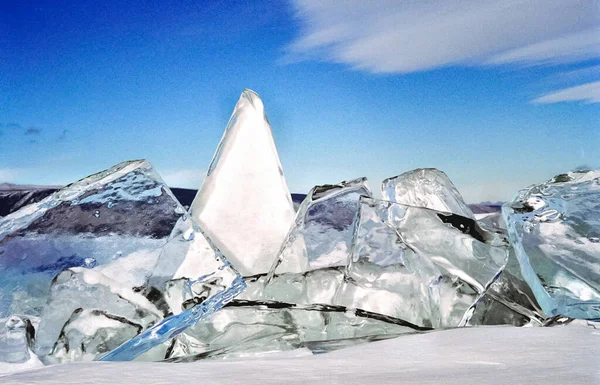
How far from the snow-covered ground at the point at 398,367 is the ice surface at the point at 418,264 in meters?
0.17

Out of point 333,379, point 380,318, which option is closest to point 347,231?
point 380,318

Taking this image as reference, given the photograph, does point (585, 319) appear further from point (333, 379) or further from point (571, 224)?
point (333, 379)

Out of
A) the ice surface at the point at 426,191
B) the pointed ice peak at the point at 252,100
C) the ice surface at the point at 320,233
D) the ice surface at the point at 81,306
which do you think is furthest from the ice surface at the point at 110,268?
the ice surface at the point at 426,191

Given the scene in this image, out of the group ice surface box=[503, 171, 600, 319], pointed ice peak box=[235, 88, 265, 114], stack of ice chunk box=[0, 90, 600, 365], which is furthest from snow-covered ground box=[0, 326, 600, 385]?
pointed ice peak box=[235, 88, 265, 114]

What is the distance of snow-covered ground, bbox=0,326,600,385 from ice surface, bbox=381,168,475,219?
0.43m

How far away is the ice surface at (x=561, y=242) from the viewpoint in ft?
2.07

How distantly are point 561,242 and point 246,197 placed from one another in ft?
1.29

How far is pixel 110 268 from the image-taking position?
1.91ft

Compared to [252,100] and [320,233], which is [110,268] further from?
[252,100]

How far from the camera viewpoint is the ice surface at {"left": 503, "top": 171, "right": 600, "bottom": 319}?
632 mm

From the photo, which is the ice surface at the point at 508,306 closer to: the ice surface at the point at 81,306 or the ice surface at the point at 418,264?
the ice surface at the point at 418,264

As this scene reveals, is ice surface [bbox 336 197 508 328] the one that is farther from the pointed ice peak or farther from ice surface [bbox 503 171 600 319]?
the pointed ice peak

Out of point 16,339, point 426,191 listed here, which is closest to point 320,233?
point 426,191

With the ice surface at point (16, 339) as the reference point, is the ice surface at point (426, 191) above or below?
above
